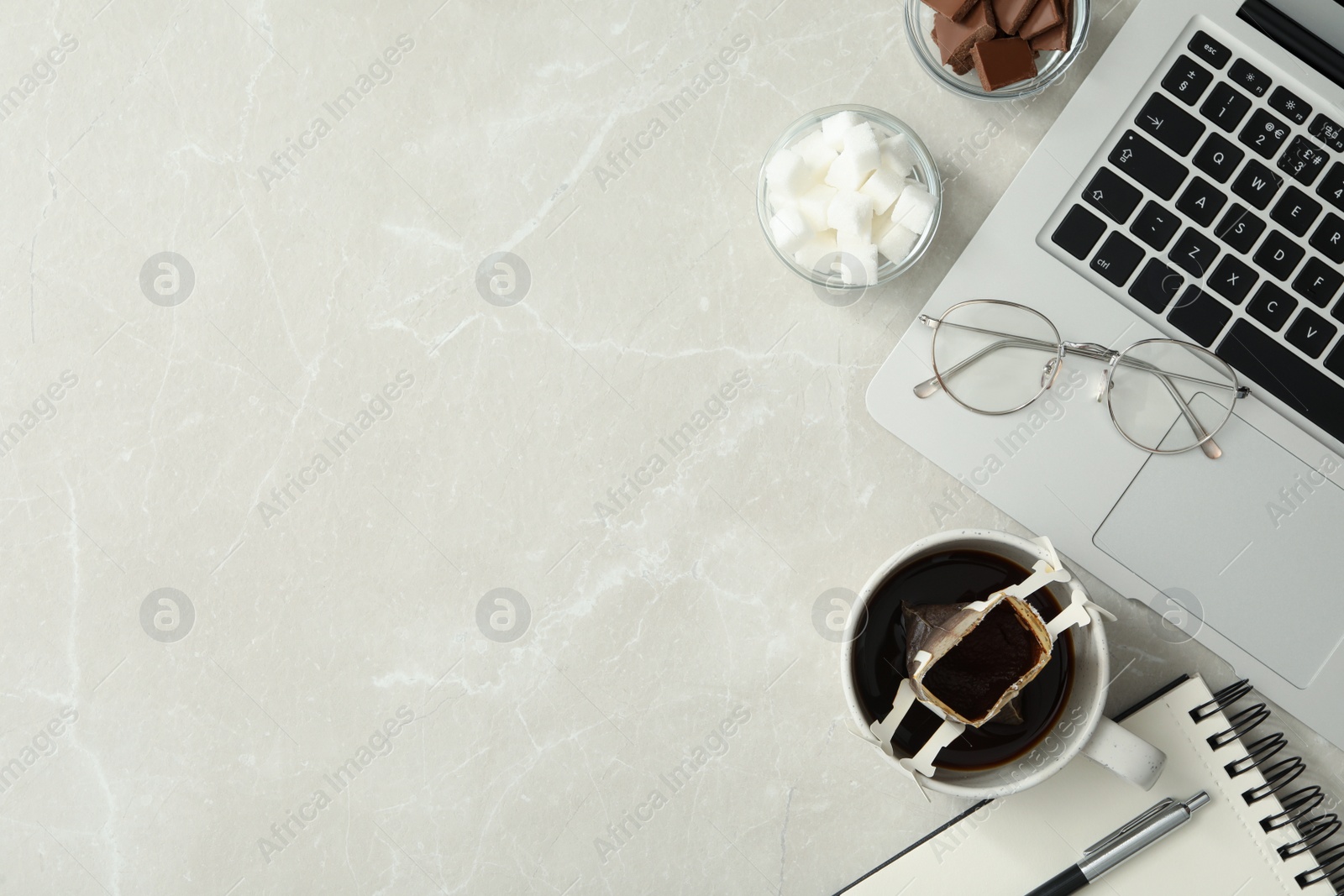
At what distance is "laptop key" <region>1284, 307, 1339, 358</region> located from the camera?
33.6 inches

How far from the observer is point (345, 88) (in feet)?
3.23

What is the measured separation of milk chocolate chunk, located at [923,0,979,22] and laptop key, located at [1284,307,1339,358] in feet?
1.48

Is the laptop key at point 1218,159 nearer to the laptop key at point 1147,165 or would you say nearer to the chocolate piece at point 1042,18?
the laptop key at point 1147,165

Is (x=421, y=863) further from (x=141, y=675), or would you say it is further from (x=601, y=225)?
(x=601, y=225)

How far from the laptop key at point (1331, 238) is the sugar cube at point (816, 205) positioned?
48cm

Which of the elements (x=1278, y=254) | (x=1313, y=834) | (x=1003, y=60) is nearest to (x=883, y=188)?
(x=1003, y=60)

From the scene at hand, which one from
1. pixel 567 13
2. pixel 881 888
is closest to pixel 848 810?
pixel 881 888

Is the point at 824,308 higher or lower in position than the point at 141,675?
higher

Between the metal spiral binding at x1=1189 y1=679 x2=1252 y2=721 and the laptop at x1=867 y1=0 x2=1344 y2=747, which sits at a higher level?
the laptop at x1=867 y1=0 x2=1344 y2=747

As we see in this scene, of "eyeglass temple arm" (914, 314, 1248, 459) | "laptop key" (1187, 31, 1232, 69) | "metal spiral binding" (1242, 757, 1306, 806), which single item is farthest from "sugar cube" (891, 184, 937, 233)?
"metal spiral binding" (1242, 757, 1306, 806)

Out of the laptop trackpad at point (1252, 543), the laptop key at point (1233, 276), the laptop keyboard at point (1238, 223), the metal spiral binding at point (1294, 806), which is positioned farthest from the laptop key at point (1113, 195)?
the metal spiral binding at point (1294, 806)

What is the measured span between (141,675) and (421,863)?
39 centimetres

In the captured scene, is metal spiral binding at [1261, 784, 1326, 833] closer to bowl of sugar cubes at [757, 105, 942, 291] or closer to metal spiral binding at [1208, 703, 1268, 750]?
metal spiral binding at [1208, 703, 1268, 750]

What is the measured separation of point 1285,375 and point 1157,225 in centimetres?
20
